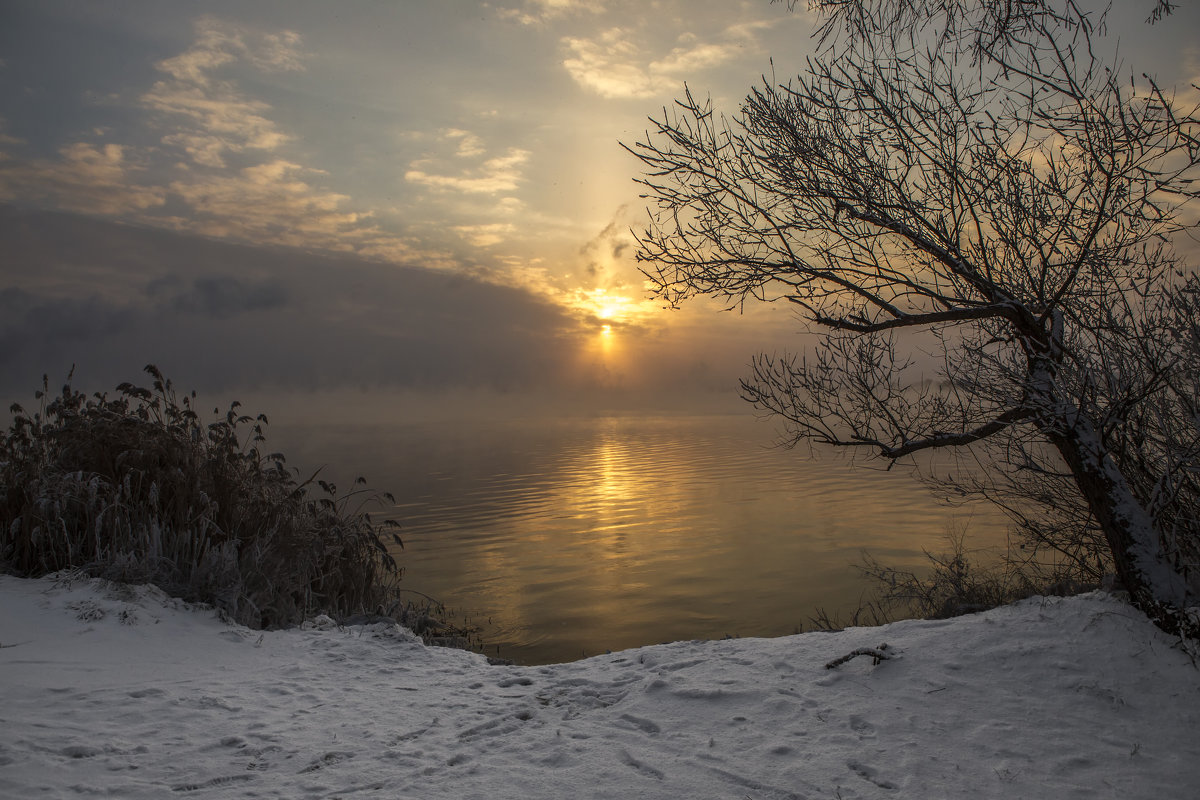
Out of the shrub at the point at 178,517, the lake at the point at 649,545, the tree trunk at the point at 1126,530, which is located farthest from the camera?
the lake at the point at 649,545

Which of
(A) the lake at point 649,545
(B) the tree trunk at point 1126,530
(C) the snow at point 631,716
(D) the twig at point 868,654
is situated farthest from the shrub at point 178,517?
(B) the tree trunk at point 1126,530

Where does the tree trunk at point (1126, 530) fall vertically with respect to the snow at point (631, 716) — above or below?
above

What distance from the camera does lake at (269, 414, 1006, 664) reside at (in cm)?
1091

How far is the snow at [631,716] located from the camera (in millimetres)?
3510

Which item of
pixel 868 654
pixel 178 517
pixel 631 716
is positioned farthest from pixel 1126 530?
pixel 178 517

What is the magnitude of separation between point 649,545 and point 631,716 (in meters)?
12.3

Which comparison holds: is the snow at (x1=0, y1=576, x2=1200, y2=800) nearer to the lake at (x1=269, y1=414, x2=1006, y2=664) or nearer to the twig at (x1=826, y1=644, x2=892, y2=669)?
the twig at (x1=826, y1=644, x2=892, y2=669)

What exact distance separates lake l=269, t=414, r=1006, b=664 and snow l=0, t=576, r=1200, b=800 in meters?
4.50

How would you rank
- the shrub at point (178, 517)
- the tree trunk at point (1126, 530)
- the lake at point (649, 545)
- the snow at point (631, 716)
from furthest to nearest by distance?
the lake at point (649, 545) < the shrub at point (178, 517) < the tree trunk at point (1126, 530) < the snow at point (631, 716)

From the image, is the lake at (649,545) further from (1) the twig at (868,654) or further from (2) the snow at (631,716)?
(1) the twig at (868,654)

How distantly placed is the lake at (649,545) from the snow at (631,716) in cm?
450

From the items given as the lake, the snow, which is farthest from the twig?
the lake

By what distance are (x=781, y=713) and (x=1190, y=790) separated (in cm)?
198

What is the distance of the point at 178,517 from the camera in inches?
297
